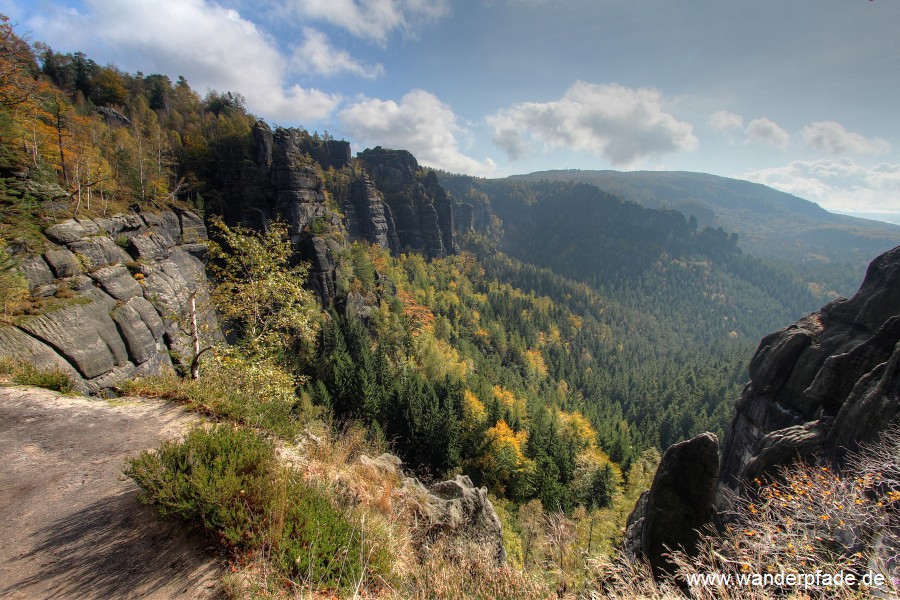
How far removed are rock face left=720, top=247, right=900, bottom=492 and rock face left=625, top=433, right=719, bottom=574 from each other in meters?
7.09

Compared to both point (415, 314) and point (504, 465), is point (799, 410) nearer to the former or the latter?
point (504, 465)

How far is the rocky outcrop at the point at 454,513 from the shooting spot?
8.67 m

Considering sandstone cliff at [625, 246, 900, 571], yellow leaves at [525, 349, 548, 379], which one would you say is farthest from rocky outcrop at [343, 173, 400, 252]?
sandstone cliff at [625, 246, 900, 571]

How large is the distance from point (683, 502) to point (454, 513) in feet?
26.4

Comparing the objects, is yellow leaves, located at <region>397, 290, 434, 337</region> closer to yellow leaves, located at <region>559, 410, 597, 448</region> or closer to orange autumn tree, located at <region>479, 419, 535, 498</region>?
yellow leaves, located at <region>559, 410, 597, 448</region>

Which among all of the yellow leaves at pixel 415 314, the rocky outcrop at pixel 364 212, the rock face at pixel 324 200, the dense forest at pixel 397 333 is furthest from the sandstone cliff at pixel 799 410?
the rocky outcrop at pixel 364 212

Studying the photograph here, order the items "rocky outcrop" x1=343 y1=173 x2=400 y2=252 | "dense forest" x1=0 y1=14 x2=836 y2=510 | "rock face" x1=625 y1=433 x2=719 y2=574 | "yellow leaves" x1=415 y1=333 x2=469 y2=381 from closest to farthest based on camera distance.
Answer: "rock face" x1=625 y1=433 x2=719 y2=574
"dense forest" x1=0 y1=14 x2=836 y2=510
"yellow leaves" x1=415 y1=333 x2=469 y2=381
"rocky outcrop" x1=343 y1=173 x2=400 y2=252

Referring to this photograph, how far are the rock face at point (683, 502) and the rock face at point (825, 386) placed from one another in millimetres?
7093

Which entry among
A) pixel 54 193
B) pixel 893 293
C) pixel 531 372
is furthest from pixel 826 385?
pixel 531 372

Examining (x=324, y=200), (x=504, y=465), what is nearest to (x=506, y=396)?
(x=504, y=465)

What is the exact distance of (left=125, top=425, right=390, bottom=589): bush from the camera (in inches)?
190

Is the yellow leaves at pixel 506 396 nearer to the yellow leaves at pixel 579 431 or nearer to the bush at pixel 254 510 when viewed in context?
the yellow leaves at pixel 579 431

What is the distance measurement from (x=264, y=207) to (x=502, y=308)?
6506 cm

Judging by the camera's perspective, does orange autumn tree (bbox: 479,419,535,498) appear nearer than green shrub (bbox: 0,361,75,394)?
No
